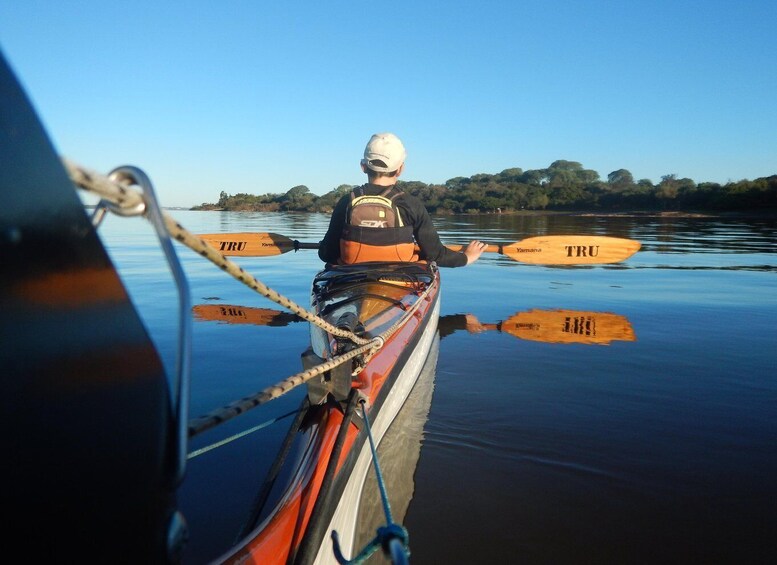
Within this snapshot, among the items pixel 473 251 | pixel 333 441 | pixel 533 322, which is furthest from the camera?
pixel 533 322

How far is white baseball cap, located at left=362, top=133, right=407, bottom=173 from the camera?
15.3 ft

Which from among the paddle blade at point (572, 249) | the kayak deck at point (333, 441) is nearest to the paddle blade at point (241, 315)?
the kayak deck at point (333, 441)

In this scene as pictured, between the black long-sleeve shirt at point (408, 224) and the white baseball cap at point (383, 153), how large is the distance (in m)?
0.18

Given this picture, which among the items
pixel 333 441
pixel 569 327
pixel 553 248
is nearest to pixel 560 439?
pixel 333 441

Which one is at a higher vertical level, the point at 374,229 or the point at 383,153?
the point at 383,153

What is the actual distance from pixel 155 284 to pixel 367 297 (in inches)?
242

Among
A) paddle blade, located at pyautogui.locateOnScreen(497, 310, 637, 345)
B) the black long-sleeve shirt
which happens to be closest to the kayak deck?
the black long-sleeve shirt

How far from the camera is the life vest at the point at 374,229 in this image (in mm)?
4645

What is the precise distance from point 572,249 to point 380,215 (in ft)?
15.3

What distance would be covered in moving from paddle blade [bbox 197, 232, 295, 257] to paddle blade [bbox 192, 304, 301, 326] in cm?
99

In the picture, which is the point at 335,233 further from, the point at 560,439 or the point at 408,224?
the point at 560,439

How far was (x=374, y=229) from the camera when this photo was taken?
469 cm

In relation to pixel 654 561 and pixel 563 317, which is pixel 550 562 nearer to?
pixel 654 561

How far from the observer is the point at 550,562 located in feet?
7.34
